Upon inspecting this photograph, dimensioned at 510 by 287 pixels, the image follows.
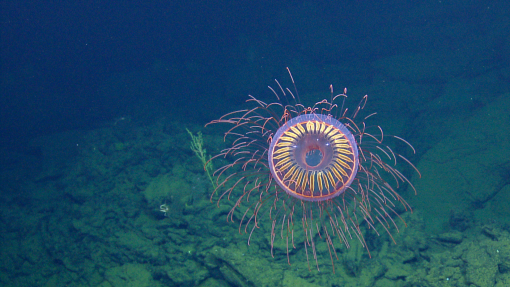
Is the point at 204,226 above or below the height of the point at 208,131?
below

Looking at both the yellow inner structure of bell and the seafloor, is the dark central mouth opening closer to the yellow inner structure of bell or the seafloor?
the yellow inner structure of bell

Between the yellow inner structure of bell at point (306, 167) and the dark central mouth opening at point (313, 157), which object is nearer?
the yellow inner structure of bell at point (306, 167)

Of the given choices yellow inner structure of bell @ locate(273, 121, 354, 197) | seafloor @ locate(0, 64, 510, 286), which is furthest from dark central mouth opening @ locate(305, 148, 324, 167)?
seafloor @ locate(0, 64, 510, 286)

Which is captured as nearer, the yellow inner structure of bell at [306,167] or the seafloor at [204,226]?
the yellow inner structure of bell at [306,167]

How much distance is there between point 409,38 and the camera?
14.8 meters

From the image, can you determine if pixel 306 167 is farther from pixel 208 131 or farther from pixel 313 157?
pixel 208 131

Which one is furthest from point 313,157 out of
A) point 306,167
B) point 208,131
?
point 208,131

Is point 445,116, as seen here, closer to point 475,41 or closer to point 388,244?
point 388,244

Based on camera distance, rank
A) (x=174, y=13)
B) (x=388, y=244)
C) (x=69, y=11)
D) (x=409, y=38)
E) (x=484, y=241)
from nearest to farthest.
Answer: (x=484, y=241), (x=388, y=244), (x=409, y=38), (x=69, y=11), (x=174, y=13)

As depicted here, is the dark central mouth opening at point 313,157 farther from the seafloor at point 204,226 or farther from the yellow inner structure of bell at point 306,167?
the seafloor at point 204,226

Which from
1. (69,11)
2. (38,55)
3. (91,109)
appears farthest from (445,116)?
(69,11)

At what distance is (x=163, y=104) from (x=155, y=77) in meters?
3.78

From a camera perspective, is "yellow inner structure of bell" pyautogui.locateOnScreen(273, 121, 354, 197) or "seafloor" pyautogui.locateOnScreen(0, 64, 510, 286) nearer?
"yellow inner structure of bell" pyautogui.locateOnScreen(273, 121, 354, 197)

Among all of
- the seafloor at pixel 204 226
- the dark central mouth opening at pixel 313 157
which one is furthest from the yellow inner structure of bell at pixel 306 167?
the seafloor at pixel 204 226
